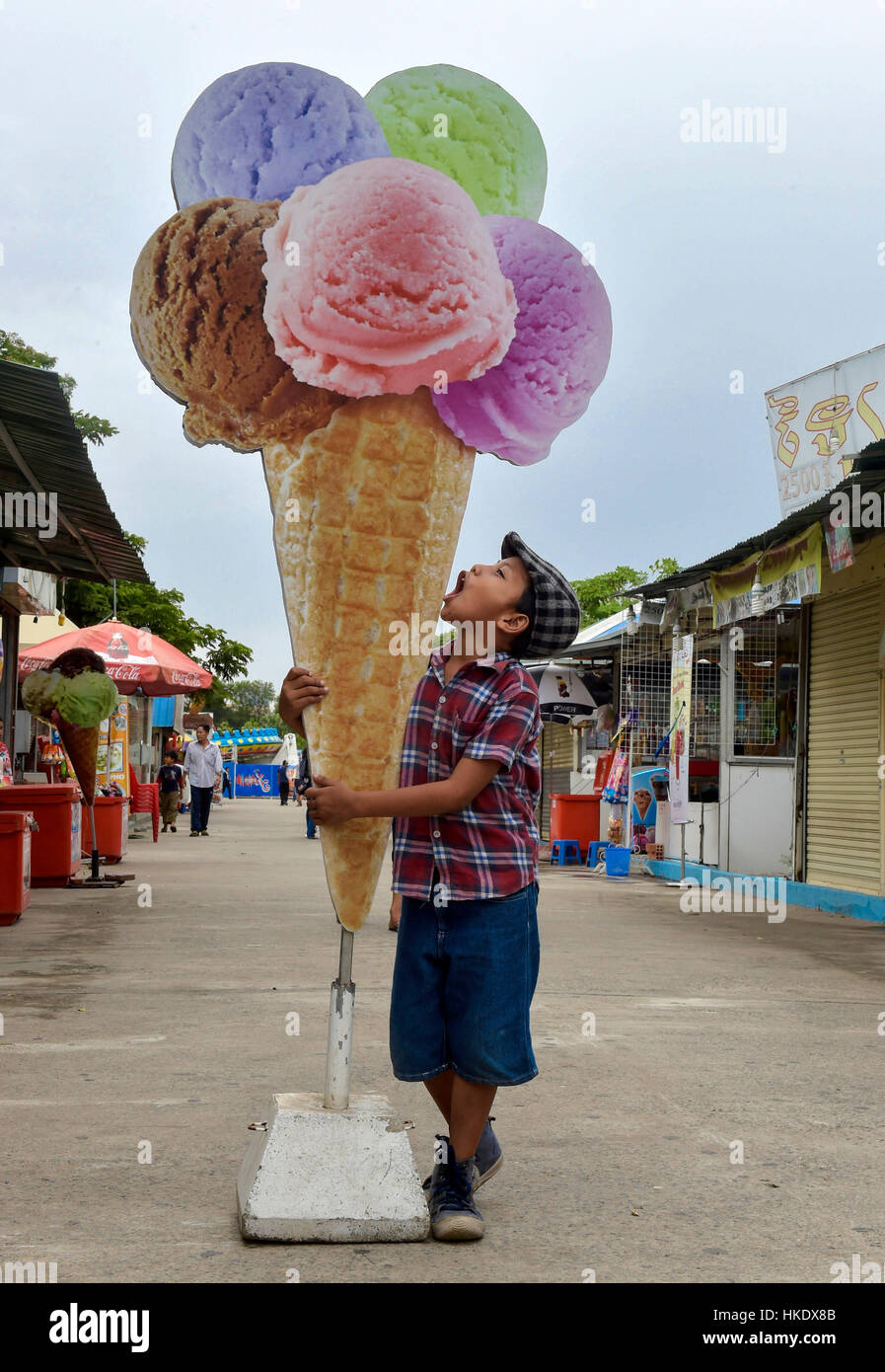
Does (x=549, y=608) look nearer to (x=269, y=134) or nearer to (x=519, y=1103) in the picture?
(x=269, y=134)

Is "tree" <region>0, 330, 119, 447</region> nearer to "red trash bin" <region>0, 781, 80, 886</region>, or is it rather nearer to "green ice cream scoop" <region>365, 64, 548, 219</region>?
"red trash bin" <region>0, 781, 80, 886</region>

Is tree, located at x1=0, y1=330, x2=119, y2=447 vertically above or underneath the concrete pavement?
above

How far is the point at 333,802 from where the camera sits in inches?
128

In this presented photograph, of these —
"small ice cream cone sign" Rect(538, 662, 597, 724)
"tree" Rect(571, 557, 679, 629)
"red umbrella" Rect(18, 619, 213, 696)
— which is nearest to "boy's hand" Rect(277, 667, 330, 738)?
"red umbrella" Rect(18, 619, 213, 696)

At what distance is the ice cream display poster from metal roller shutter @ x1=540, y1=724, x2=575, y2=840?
64.6 ft

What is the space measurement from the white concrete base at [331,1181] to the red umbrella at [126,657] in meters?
12.9

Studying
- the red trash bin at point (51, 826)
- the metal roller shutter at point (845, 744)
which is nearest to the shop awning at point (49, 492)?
the red trash bin at point (51, 826)

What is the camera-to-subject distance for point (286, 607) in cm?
347

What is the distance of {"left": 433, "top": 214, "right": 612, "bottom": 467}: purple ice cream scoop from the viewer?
11.4 feet

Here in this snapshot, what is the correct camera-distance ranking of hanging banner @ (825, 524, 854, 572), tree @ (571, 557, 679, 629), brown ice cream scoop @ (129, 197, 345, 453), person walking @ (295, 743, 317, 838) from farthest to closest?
tree @ (571, 557, 679, 629)
hanging banner @ (825, 524, 854, 572)
person walking @ (295, 743, 317, 838)
brown ice cream scoop @ (129, 197, 345, 453)

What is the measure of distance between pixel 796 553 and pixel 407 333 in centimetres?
809

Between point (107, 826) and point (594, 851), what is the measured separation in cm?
710

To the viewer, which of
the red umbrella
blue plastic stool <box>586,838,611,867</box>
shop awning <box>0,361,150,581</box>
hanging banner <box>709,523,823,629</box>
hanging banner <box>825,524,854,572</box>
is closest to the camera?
shop awning <box>0,361,150,581</box>
